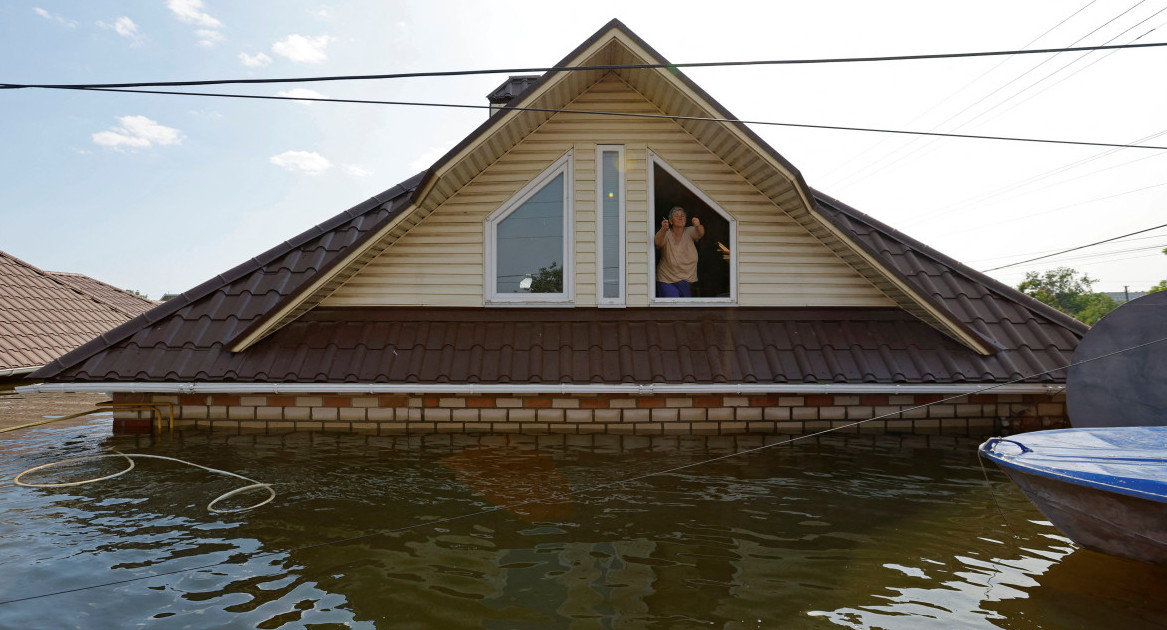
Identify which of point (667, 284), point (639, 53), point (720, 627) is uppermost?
point (639, 53)

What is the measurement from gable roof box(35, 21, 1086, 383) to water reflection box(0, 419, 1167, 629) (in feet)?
3.86

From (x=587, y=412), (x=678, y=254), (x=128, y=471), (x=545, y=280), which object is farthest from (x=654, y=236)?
(x=128, y=471)

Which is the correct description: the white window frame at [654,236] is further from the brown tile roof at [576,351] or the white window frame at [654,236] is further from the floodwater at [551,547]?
the floodwater at [551,547]

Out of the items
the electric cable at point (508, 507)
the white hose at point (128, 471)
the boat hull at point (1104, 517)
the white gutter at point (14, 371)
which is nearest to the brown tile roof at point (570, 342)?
the electric cable at point (508, 507)

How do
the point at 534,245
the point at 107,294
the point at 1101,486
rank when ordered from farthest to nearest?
the point at 107,294 < the point at 534,245 < the point at 1101,486

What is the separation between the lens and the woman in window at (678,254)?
28.6ft

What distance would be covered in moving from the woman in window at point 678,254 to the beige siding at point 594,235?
0.26m

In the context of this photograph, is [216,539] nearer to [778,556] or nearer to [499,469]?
[499,469]

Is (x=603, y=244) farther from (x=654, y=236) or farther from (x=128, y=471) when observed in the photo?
(x=128, y=471)

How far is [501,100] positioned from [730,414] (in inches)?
344

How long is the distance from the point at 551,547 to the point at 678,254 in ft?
16.6

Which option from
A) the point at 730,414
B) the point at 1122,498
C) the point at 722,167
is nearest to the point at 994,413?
the point at 730,414

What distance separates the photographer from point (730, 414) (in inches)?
329

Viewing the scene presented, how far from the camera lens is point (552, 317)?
8562 mm
